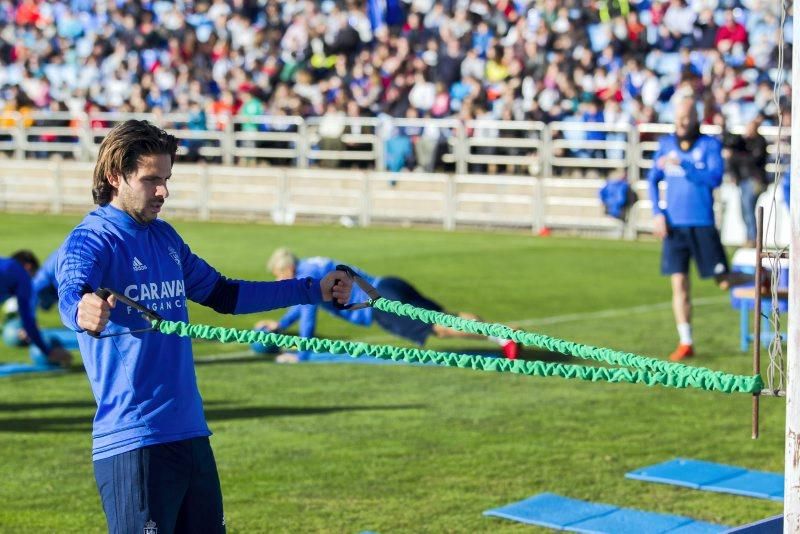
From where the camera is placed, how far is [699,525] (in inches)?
296

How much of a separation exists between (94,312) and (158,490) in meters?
0.76

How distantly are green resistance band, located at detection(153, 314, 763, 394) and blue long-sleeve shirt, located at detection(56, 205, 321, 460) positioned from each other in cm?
28

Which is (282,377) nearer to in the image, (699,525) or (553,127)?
(699,525)

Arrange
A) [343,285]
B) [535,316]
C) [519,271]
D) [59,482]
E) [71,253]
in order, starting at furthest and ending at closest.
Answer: [519,271], [535,316], [59,482], [343,285], [71,253]

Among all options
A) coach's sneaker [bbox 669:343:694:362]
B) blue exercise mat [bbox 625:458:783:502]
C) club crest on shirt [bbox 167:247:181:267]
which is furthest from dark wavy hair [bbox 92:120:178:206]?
coach's sneaker [bbox 669:343:694:362]

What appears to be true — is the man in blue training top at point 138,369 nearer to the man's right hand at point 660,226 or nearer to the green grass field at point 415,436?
the green grass field at point 415,436

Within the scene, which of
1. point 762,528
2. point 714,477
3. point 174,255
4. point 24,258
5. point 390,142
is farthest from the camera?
point 390,142

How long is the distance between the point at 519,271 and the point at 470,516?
40.4ft

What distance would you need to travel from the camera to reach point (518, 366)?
4562mm

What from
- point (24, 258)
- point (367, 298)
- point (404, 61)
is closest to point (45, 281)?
point (24, 258)

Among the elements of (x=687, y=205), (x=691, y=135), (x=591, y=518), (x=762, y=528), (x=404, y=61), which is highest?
(x=404, y=61)

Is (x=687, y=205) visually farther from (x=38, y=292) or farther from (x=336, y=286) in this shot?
(x=336, y=286)

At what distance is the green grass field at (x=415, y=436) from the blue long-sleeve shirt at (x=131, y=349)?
2772 millimetres

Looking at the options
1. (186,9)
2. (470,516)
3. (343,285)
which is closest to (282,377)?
(470,516)
